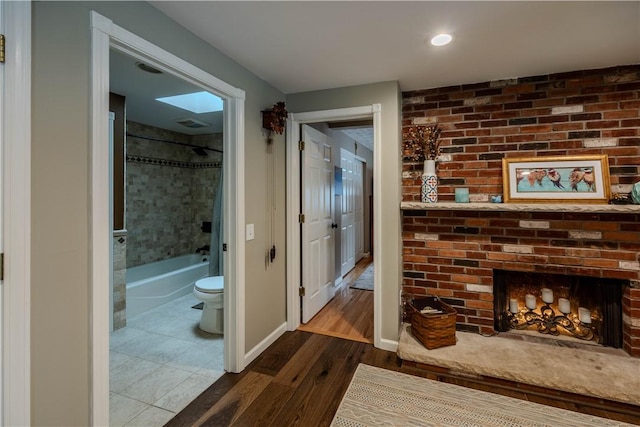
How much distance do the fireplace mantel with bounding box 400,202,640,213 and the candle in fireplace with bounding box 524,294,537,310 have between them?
857 mm

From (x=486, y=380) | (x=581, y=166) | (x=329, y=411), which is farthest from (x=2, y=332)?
(x=581, y=166)

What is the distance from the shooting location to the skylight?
3.49 m

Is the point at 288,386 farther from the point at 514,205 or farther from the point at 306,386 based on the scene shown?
the point at 514,205

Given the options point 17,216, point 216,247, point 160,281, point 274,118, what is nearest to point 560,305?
point 274,118

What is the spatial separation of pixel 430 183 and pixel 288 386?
77.1 inches

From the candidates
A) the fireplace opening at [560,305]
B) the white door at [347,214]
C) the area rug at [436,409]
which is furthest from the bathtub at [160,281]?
the fireplace opening at [560,305]

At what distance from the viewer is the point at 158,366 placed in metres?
2.31

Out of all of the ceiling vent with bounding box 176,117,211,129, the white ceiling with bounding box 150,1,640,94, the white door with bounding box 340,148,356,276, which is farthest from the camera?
the white door with bounding box 340,148,356,276

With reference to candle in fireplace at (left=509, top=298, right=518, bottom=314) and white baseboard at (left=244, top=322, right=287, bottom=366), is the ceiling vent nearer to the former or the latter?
white baseboard at (left=244, top=322, right=287, bottom=366)

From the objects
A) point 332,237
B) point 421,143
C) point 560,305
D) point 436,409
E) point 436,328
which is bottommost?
point 436,409

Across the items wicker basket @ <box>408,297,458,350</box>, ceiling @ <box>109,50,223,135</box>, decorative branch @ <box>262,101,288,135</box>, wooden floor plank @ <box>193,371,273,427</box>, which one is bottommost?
wooden floor plank @ <box>193,371,273,427</box>

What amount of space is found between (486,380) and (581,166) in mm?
1787

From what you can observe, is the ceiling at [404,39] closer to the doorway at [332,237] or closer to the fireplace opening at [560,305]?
the doorway at [332,237]

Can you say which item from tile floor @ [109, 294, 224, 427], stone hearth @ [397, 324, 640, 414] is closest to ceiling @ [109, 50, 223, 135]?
tile floor @ [109, 294, 224, 427]
